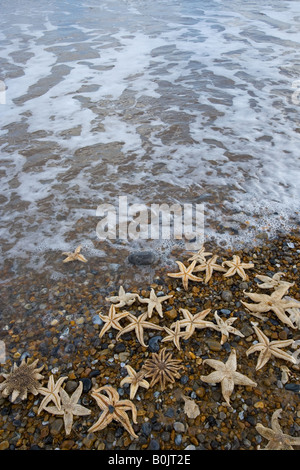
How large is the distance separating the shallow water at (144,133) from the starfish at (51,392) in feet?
5.13

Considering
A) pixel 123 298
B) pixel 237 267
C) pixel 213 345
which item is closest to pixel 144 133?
pixel 237 267

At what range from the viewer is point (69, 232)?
4.64 meters

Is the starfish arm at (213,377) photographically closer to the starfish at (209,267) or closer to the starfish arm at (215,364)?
the starfish arm at (215,364)

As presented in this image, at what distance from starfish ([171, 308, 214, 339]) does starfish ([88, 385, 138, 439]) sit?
864 mm

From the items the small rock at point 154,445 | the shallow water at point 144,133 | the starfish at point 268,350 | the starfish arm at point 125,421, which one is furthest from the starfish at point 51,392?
the starfish at point 268,350

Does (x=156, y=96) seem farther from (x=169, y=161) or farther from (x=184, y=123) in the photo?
(x=169, y=161)

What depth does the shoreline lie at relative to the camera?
254cm

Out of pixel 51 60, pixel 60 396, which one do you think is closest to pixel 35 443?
pixel 60 396

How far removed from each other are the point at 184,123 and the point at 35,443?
6.57 meters

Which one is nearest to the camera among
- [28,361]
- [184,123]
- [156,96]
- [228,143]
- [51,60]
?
[28,361]

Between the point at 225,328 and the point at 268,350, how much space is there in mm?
447

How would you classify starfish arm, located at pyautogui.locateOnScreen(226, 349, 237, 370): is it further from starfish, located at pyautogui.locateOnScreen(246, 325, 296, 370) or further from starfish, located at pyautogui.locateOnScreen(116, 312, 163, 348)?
starfish, located at pyautogui.locateOnScreen(116, 312, 163, 348)

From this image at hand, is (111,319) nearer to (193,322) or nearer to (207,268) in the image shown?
(193,322)

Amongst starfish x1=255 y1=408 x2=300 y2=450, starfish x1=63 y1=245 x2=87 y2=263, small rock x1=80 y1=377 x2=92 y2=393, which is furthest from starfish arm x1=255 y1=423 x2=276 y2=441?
starfish x1=63 y1=245 x2=87 y2=263
